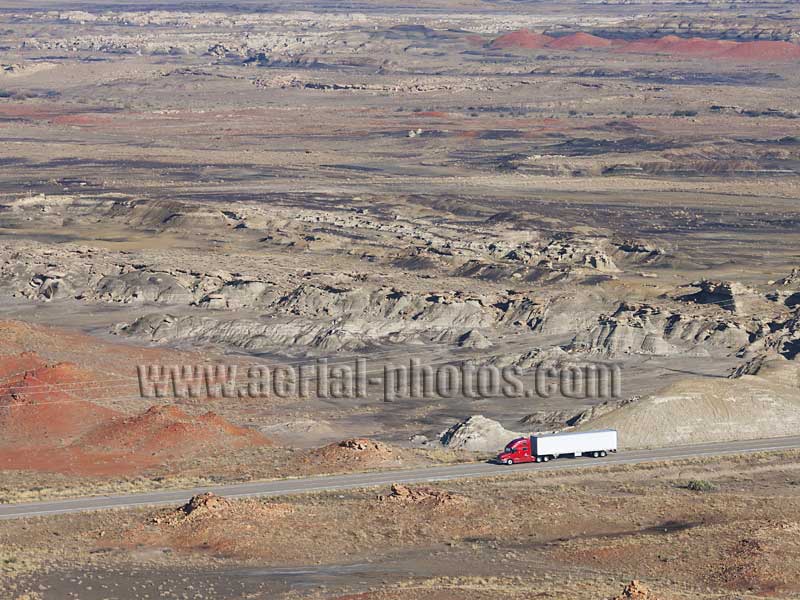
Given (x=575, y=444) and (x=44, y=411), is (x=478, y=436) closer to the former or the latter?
(x=575, y=444)

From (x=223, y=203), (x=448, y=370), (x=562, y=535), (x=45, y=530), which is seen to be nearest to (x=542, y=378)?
(x=448, y=370)

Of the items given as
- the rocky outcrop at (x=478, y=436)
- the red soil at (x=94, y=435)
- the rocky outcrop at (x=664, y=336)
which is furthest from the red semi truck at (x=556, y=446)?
the rocky outcrop at (x=664, y=336)

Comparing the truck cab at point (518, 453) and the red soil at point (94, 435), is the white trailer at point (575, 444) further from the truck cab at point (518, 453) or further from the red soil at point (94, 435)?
the red soil at point (94, 435)

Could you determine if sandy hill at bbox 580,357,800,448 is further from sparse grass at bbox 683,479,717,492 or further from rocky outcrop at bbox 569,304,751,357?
rocky outcrop at bbox 569,304,751,357

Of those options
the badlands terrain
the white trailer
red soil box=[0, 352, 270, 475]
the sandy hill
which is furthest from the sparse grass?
red soil box=[0, 352, 270, 475]

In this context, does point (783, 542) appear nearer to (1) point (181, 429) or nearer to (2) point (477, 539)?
(2) point (477, 539)

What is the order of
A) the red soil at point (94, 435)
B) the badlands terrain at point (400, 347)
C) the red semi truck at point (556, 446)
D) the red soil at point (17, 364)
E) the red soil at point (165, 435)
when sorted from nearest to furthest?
the badlands terrain at point (400, 347), the red semi truck at point (556, 446), the red soil at point (94, 435), the red soil at point (165, 435), the red soil at point (17, 364)
